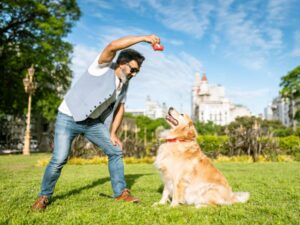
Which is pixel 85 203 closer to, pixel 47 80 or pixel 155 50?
pixel 155 50

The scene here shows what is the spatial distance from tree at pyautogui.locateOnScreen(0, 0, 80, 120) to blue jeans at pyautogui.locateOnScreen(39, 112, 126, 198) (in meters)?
19.5

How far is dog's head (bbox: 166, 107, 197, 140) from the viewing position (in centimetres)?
493

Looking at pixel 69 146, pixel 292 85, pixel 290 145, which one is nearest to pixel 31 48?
pixel 290 145

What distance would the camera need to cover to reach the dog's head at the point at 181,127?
493 centimetres

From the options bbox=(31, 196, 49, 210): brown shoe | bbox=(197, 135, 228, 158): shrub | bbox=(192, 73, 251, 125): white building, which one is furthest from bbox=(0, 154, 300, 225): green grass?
bbox=(192, 73, 251, 125): white building

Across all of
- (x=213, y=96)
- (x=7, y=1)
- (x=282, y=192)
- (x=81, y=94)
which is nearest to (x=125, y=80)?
(x=81, y=94)

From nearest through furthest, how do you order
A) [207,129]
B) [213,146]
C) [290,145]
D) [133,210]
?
[133,210] < [213,146] < [290,145] < [207,129]

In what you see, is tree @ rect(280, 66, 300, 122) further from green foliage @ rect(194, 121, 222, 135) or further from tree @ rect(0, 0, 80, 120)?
tree @ rect(0, 0, 80, 120)

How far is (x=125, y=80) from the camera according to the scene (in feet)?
15.9

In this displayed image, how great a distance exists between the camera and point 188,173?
4.68 metres

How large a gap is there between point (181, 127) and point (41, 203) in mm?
2175

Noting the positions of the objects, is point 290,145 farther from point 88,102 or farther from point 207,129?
point 207,129

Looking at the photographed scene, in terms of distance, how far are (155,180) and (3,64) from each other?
61.8 feet

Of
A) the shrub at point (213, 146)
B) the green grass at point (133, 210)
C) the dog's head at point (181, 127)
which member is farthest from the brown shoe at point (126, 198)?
the shrub at point (213, 146)
